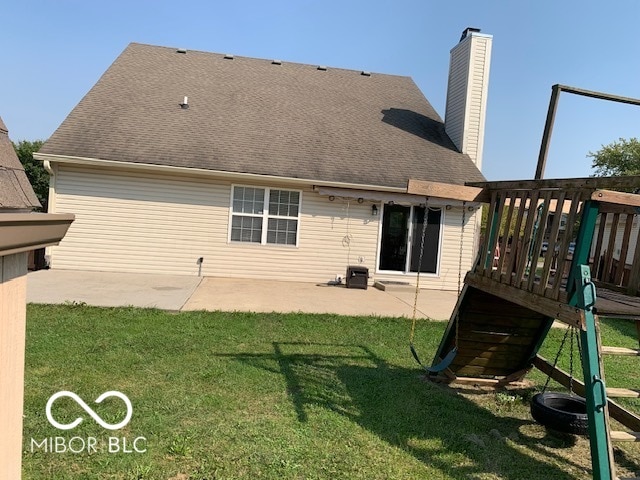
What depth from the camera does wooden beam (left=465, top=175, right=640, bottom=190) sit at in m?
2.97

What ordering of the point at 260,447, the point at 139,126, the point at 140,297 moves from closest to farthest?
the point at 260,447
the point at 140,297
the point at 139,126

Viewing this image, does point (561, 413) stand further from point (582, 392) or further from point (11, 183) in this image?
point (11, 183)

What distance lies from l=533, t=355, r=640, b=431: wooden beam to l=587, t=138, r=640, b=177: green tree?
38.5m

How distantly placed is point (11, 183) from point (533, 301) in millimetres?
3480

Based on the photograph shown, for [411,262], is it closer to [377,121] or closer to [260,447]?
[377,121]

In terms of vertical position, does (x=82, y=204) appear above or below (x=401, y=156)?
below

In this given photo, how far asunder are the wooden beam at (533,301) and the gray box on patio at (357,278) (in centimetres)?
699

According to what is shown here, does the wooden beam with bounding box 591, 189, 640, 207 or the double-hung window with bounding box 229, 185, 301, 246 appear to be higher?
the wooden beam with bounding box 591, 189, 640, 207

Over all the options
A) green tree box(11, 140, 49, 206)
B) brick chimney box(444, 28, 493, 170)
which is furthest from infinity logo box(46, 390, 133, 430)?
green tree box(11, 140, 49, 206)

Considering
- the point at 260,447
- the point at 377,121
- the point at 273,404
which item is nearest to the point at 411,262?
the point at 377,121

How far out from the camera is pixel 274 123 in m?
13.4

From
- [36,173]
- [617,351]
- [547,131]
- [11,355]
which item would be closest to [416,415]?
[617,351]

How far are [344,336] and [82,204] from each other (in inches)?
304

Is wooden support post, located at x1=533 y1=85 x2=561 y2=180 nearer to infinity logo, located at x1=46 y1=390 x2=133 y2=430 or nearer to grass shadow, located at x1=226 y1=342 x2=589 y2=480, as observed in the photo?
grass shadow, located at x1=226 y1=342 x2=589 y2=480
